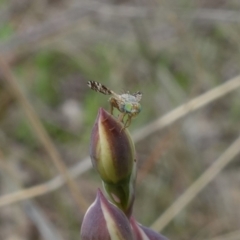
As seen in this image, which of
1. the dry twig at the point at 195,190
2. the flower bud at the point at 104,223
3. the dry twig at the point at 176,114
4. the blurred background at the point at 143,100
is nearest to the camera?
the flower bud at the point at 104,223

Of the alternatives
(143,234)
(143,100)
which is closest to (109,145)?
(143,234)

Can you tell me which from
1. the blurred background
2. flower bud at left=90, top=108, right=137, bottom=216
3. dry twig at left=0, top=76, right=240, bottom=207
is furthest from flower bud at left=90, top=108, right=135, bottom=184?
the blurred background

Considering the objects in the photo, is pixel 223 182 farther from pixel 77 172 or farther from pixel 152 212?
pixel 77 172

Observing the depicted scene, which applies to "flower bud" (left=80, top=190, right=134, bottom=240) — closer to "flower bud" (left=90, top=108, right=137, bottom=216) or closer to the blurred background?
"flower bud" (left=90, top=108, right=137, bottom=216)

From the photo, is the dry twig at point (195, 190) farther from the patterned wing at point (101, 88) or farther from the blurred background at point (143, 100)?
the patterned wing at point (101, 88)

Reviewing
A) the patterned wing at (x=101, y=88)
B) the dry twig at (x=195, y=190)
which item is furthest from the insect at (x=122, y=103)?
the dry twig at (x=195, y=190)
